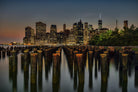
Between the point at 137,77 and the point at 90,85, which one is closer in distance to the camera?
the point at 90,85

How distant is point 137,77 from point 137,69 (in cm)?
305

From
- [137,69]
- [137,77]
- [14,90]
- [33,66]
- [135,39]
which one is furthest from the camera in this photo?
[135,39]

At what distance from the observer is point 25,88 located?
1055 cm

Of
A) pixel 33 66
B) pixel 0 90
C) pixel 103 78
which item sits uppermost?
pixel 33 66

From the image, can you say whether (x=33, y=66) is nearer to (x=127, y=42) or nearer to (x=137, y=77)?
(x=137, y=77)

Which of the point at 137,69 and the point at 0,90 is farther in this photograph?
the point at 137,69

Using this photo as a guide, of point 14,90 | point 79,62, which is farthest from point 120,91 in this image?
point 14,90

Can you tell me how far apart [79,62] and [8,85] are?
611cm

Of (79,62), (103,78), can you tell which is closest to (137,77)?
(103,78)

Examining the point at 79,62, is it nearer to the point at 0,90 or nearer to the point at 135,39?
the point at 0,90

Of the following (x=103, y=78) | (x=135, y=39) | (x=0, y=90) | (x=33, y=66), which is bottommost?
(x=0, y=90)

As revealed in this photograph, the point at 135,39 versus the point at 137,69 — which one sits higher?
the point at 135,39

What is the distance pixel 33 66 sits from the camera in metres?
9.97

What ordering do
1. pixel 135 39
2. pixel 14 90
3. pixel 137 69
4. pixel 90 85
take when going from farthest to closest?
pixel 135 39, pixel 137 69, pixel 90 85, pixel 14 90
